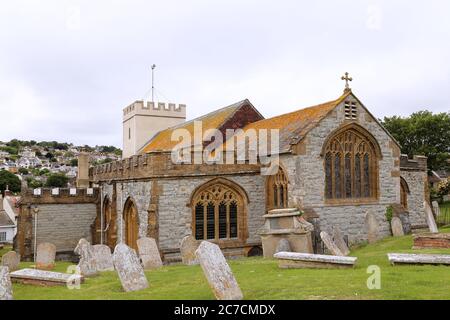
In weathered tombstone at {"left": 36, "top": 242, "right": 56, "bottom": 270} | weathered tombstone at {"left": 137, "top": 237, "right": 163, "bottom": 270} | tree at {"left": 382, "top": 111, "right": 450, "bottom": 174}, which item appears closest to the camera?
weathered tombstone at {"left": 137, "top": 237, "right": 163, "bottom": 270}

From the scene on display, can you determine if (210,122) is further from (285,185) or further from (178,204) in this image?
(178,204)

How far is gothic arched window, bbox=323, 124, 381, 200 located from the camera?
61.0 feet

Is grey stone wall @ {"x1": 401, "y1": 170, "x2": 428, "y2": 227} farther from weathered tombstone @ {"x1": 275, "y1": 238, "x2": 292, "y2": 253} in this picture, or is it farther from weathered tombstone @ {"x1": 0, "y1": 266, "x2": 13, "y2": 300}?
weathered tombstone @ {"x1": 0, "y1": 266, "x2": 13, "y2": 300}

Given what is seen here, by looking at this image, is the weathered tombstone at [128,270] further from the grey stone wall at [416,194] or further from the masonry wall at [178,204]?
the grey stone wall at [416,194]

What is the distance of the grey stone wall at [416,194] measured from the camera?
1002 inches

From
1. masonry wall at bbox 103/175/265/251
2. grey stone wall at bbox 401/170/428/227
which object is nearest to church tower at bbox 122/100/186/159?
masonry wall at bbox 103/175/265/251

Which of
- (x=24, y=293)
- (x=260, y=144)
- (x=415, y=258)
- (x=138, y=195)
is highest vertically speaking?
(x=260, y=144)

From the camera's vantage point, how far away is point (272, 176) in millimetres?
19250

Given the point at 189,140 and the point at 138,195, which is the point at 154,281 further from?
the point at 189,140

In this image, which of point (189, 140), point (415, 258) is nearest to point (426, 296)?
point (415, 258)

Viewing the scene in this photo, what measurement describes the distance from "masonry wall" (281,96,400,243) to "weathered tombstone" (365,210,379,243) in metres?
0.98

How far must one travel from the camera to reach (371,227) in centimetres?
1753

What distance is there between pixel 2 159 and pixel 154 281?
185991mm

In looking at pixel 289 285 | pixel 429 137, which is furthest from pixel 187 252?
pixel 429 137
